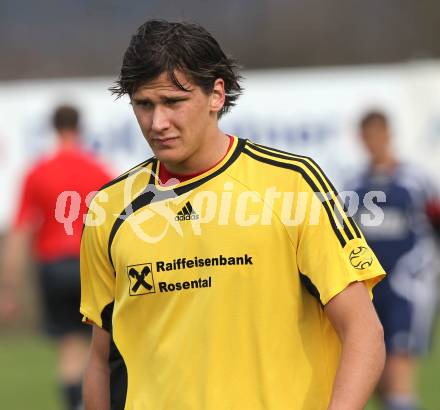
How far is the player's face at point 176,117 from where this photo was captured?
338 cm

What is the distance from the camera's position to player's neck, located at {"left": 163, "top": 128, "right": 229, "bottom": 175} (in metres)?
3.48

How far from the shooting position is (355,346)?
326 centimetres

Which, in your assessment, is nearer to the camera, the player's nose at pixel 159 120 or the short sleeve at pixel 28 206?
the player's nose at pixel 159 120

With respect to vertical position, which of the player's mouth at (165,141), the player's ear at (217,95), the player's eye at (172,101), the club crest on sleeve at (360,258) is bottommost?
the club crest on sleeve at (360,258)

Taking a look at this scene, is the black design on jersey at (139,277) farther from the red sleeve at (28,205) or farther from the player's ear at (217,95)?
the red sleeve at (28,205)

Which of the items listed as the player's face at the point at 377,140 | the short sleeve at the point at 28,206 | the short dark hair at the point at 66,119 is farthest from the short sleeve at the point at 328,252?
the short dark hair at the point at 66,119

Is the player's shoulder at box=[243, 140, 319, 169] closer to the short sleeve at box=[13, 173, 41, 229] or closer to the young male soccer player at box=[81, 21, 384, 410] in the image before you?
the young male soccer player at box=[81, 21, 384, 410]

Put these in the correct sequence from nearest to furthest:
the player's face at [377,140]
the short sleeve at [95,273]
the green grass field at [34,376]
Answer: the short sleeve at [95,273] → the player's face at [377,140] → the green grass field at [34,376]

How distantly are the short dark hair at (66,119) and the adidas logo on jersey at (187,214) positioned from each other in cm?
510

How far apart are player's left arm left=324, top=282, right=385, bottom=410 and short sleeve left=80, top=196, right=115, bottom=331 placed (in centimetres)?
68

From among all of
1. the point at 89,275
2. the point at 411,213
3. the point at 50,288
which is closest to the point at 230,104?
the point at 89,275

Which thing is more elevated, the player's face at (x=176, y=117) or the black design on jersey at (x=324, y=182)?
the player's face at (x=176, y=117)

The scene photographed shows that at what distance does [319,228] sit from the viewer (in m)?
3.33

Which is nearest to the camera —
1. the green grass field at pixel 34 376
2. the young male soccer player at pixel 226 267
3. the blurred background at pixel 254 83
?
the young male soccer player at pixel 226 267
